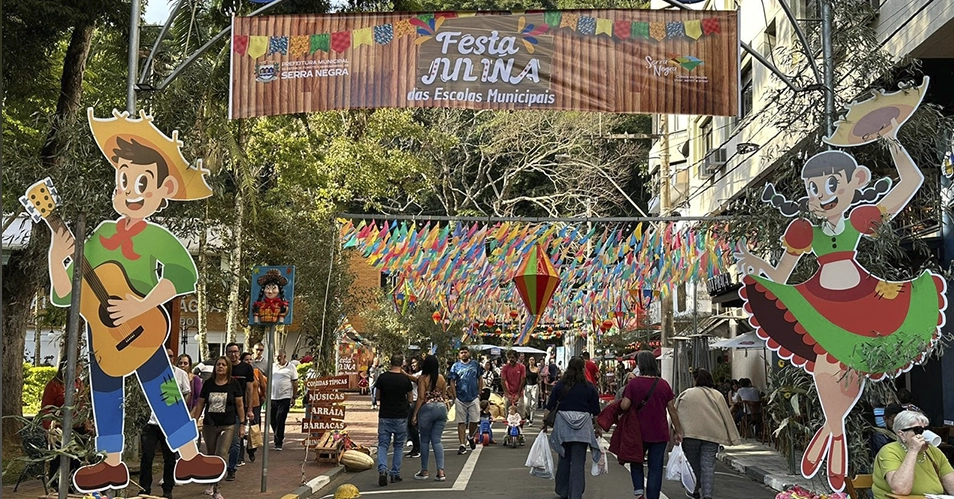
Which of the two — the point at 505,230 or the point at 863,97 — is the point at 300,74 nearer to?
the point at 863,97

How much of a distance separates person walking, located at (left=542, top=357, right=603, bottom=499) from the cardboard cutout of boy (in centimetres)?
437

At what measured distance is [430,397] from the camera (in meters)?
15.5

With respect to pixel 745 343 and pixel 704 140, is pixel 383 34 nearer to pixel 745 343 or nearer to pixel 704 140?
pixel 745 343

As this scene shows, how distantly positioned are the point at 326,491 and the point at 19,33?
26.6ft

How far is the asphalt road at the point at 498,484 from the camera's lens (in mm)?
13352

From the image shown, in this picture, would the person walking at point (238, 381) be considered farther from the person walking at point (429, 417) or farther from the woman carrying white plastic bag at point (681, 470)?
the woman carrying white plastic bag at point (681, 470)

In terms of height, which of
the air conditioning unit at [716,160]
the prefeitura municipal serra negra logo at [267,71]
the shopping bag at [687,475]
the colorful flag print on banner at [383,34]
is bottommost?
the shopping bag at [687,475]

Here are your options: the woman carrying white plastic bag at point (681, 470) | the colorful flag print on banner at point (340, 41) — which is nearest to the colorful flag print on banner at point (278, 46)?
the colorful flag print on banner at point (340, 41)

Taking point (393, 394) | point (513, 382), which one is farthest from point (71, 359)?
point (513, 382)

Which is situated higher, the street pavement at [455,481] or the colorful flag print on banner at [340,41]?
the colorful flag print on banner at [340,41]

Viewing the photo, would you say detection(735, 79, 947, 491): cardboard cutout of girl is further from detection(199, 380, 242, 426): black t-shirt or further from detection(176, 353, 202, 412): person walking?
detection(176, 353, 202, 412): person walking

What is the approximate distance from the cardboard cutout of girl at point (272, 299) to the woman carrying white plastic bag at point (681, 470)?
5439 mm

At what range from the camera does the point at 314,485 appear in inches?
553

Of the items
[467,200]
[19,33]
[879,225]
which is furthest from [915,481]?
[467,200]
